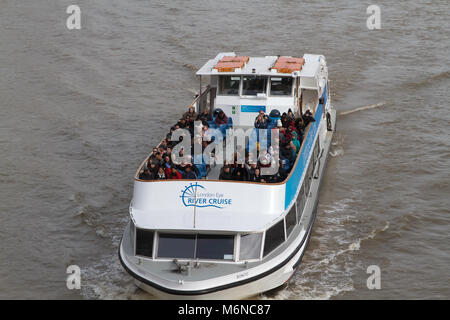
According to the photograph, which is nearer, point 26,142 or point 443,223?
point 443,223

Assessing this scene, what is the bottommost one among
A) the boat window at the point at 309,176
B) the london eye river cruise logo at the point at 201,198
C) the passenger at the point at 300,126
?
the boat window at the point at 309,176

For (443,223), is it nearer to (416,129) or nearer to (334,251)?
(334,251)

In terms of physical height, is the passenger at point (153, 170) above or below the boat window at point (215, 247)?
above

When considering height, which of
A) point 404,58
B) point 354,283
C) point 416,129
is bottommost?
point 354,283

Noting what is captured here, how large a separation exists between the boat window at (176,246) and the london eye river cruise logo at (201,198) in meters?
0.68

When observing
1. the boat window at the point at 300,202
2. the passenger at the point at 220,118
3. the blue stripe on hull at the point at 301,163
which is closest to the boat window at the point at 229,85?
the passenger at the point at 220,118

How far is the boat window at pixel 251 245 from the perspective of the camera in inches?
502

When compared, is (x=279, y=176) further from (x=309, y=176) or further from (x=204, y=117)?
(x=204, y=117)

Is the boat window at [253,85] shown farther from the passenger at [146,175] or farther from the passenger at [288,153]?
the passenger at [146,175]

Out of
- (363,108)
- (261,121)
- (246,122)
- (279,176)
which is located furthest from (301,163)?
(363,108)

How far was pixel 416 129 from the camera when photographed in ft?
77.5

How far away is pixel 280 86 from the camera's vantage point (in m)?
18.5

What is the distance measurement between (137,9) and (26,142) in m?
16.7

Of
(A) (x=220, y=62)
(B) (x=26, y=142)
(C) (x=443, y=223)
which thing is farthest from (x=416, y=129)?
(B) (x=26, y=142)
